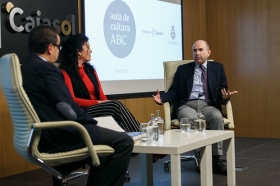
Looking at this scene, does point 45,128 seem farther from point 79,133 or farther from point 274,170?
point 274,170

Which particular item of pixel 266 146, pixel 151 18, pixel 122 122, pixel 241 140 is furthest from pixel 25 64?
pixel 241 140

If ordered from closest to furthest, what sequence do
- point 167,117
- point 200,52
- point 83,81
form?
1. point 83,81
2. point 167,117
3. point 200,52

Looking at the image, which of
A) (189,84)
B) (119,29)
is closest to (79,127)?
(189,84)

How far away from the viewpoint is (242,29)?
21.5 feet

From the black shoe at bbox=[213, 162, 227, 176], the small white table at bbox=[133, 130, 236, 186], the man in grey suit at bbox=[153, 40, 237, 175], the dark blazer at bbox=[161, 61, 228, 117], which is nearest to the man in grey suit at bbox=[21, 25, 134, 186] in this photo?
the small white table at bbox=[133, 130, 236, 186]

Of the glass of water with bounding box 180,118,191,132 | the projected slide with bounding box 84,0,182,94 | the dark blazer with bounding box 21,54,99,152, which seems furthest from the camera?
the projected slide with bounding box 84,0,182,94

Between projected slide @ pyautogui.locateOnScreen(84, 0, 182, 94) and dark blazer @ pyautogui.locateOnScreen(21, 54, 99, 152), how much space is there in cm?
241

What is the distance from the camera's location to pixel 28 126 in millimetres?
2283

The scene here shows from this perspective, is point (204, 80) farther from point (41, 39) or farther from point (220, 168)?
point (41, 39)

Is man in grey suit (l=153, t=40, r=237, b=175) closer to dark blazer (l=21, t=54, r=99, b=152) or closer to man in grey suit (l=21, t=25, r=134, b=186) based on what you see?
man in grey suit (l=21, t=25, r=134, b=186)

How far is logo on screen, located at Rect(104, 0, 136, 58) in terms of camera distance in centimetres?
504

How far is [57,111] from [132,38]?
314 cm

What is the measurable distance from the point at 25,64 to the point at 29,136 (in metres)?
0.42

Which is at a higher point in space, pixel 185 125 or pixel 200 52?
pixel 200 52
